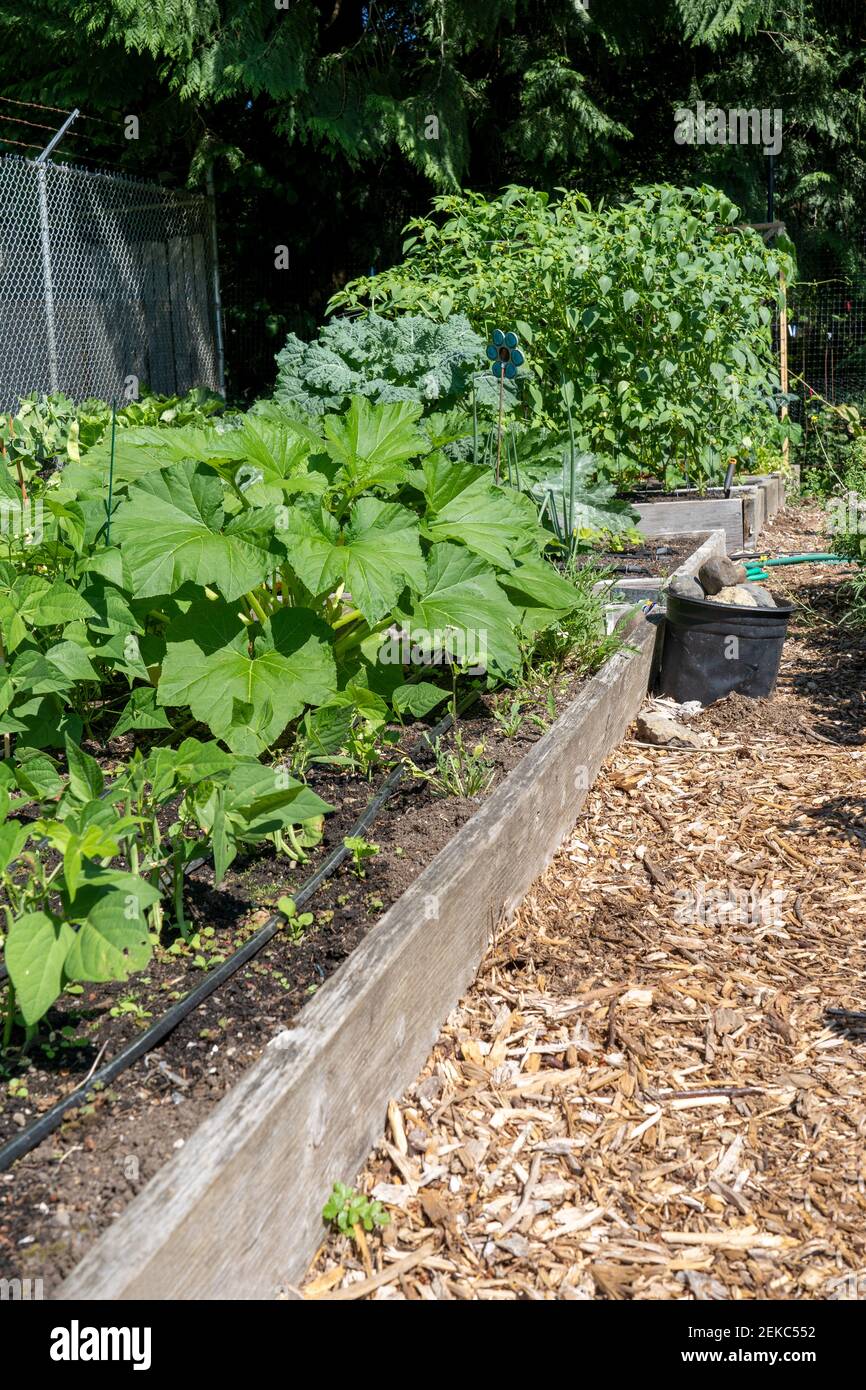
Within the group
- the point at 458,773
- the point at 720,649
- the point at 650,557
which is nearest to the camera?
the point at 458,773

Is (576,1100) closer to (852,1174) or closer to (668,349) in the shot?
(852,1174)

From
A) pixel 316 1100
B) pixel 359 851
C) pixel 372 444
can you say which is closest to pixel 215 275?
pixel 372 444

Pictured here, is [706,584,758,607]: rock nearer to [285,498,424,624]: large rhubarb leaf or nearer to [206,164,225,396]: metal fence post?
[285,498,424,624]: large rhubarb leaf

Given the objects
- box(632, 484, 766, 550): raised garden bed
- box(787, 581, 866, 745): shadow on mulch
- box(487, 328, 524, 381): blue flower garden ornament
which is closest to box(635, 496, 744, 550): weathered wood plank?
box(632, 484, 766, 550): raised garden bed

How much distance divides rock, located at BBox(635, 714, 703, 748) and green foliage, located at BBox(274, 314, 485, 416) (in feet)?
4.65

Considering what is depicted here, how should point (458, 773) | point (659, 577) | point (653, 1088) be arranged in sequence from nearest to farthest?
point (653, 1088) → point (458, 773) → point (659, 577)

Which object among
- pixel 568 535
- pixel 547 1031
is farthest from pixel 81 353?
pixel 547 1031

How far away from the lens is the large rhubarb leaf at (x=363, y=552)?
8.03 ft

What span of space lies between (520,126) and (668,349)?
4440 mm

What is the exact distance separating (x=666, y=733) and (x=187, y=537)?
1993 mm

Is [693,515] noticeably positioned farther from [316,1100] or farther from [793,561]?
[316,1100]

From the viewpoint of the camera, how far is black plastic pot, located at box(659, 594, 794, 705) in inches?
160

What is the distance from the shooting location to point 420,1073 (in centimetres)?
212

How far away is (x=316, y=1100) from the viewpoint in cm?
167
